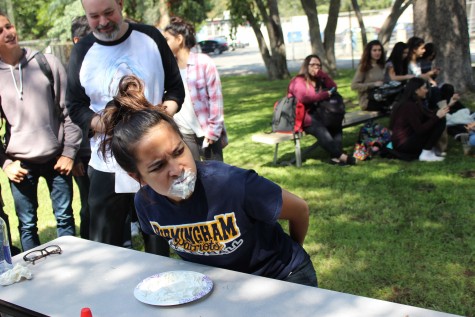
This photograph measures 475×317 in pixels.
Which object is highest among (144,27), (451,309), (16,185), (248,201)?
(144,27)

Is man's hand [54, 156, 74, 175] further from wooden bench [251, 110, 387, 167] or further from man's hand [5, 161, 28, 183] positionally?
Result: wooden bench [251, 110, 387, 167]

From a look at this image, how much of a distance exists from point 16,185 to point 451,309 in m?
2.74

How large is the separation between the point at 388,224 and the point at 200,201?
2.81 m

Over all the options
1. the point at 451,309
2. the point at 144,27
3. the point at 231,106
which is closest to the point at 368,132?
the point at 451,309

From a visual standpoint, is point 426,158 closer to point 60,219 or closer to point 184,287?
point 60,219

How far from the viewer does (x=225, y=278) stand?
6.34ft

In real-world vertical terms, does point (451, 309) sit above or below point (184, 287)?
below

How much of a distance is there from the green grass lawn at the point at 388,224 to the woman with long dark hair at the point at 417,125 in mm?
203

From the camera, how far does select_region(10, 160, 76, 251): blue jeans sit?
3779mm

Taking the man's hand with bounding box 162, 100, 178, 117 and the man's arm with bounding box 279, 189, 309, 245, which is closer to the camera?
the man's arm with bounding box 279, 189, 309, 245

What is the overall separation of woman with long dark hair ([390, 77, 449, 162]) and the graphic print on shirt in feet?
15.4

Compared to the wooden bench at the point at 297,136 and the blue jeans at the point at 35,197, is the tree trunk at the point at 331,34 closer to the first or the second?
the wooden bench at the point at 297,136

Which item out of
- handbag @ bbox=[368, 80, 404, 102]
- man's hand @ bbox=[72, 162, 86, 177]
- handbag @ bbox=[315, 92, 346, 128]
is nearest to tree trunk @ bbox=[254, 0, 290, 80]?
handbag @ bbox=[368, 80, 404, 102]

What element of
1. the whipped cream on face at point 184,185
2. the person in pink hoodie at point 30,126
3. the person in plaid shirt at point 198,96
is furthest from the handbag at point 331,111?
the whipped cream on face at point 184,185
